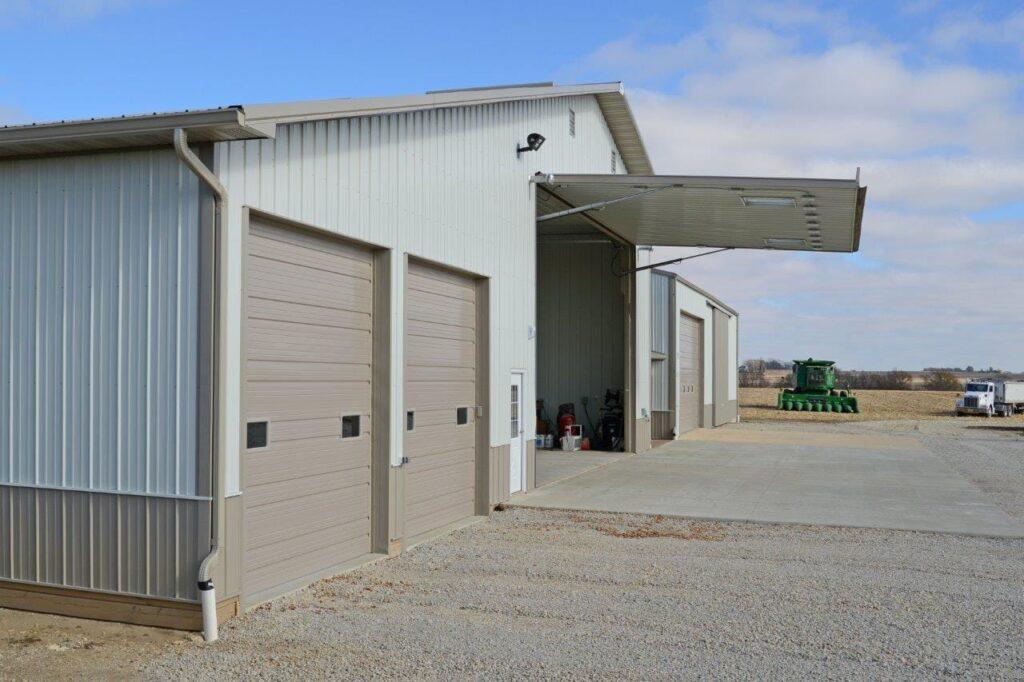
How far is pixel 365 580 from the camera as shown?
824cm

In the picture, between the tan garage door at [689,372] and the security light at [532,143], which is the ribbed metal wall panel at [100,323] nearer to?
the security light at [532,143]

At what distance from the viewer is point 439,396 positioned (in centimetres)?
1093

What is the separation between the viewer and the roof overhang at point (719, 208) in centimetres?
1363

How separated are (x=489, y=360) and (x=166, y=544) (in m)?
5.93

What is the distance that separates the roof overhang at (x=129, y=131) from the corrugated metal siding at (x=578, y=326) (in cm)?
1648

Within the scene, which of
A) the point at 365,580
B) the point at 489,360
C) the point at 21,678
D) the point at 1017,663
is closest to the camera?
the point at 21,678

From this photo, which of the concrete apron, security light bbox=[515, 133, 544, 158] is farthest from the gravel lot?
security light bbox=[515, 133, 544, 158]

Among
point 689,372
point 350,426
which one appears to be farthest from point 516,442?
point 689,372

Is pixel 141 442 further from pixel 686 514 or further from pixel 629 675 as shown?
pixel 686 514

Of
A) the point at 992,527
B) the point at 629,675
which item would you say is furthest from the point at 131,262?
the point at 992,527

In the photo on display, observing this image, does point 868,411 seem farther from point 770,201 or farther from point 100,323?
point 100,323

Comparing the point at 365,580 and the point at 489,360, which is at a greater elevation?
the point at 489,360

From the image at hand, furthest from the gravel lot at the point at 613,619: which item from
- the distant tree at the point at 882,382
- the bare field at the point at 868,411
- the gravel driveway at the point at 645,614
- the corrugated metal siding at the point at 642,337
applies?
the distant tree at the point at 882,382

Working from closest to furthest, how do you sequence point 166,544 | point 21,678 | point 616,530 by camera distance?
point 21,678 < point 166,544 < point 616,530
